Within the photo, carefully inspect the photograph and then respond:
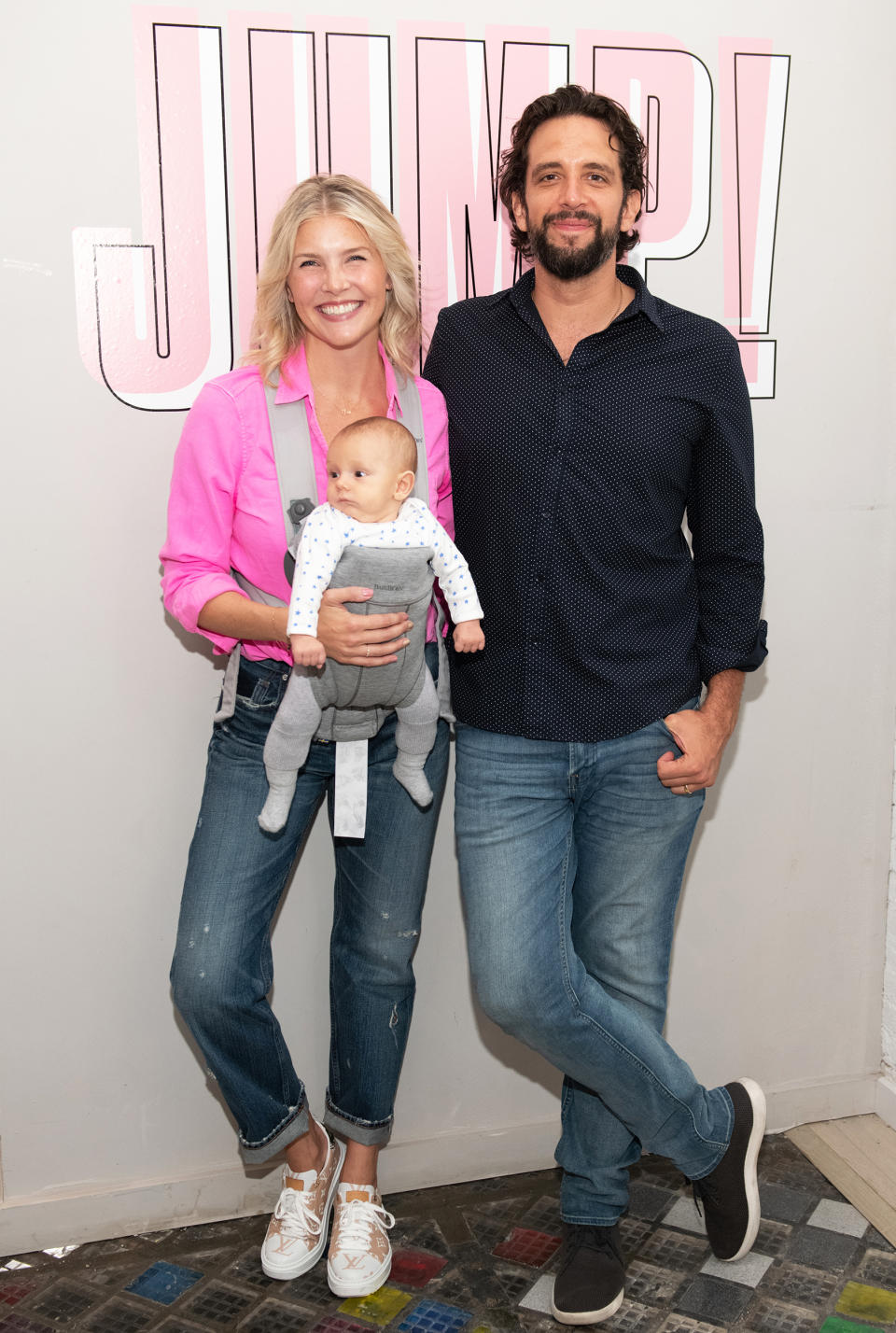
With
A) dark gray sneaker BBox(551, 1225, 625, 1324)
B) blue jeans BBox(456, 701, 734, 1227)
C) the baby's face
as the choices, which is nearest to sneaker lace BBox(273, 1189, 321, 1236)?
dark gray sneaker BBox(551, 1225, 625, 1324)

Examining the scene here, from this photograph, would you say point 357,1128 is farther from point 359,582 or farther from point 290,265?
point 290,265

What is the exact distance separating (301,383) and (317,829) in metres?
0.98

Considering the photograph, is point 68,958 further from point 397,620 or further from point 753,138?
point 753,138

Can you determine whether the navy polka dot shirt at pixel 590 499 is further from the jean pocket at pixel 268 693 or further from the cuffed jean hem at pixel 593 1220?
the cuffed jean hem at pixel 593 1220

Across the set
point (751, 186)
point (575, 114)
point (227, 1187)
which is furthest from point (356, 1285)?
point (751, 186)

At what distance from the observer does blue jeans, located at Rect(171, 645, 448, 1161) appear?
2168 millimetres

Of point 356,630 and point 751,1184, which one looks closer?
point 356,630

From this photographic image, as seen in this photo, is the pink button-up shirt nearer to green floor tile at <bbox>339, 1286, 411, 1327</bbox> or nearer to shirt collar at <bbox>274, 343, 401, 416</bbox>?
→ shirt collar at <bbox>274, 343, 401, 416</bbox>

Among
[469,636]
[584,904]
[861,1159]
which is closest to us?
[469,636]

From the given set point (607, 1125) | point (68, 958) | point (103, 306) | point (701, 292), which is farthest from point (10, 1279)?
point (701, 292)

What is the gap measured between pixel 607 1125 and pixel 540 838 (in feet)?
2.04

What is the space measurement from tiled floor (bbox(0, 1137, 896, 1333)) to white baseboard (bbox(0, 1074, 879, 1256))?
1.3 inches

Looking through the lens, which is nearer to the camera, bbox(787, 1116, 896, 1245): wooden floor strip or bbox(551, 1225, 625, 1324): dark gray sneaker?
bbox(551, 1225, 625, 1324): dark gray sneaker

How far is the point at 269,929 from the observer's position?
2295mm
